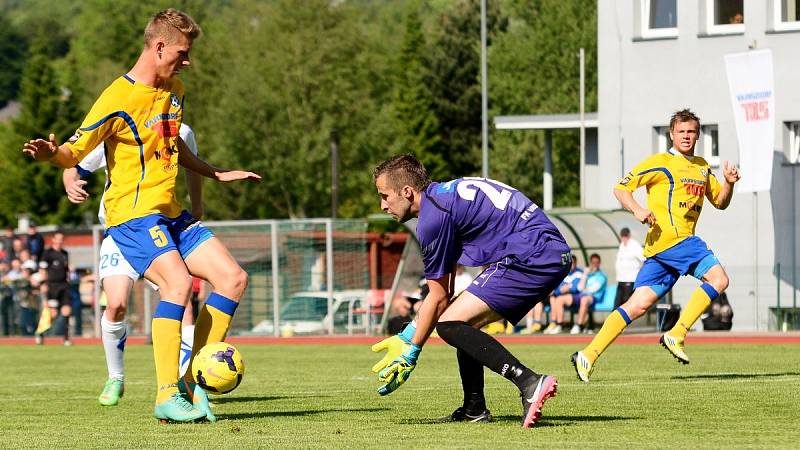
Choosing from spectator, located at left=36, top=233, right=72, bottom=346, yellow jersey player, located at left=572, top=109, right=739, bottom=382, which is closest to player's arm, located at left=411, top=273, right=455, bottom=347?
yellow jersey player, located at left=572, top=109, right=739, bottom=382

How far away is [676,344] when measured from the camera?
12.2 m

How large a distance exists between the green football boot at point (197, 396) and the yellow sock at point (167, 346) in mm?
228

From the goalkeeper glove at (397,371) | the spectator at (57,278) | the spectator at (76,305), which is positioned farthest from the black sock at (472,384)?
the spectator at (76,305)

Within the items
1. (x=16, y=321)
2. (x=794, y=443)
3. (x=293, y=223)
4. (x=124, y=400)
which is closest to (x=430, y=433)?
(x=794, y=443)

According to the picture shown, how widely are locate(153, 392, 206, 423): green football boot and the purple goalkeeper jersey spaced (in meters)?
1.65

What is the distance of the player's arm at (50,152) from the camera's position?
8227mm

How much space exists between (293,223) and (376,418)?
64.6 ft

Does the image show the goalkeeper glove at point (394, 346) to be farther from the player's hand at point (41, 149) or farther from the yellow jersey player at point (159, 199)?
the player's hand at point (41, 149)

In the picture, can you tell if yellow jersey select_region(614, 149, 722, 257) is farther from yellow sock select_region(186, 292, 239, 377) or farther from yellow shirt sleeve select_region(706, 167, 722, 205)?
yellow sock select_region(186, 292, 239, 377)

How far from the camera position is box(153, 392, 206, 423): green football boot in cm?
861

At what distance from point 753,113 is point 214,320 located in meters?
19.1

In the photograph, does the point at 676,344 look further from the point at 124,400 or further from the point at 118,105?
the point at 118,105

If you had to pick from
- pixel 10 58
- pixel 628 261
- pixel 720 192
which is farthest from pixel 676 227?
pixel 10 58

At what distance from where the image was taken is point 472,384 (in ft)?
28.1
